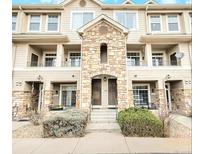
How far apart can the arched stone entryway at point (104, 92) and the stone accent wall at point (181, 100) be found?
4.27m

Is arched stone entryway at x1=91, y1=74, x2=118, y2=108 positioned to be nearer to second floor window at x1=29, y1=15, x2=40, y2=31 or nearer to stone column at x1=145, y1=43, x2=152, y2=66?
stone column at x1=145, y1=43, x2=152, y2=66

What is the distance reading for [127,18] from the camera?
38.8ft

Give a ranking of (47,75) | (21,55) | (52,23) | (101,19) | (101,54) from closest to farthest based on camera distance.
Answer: (101,19) → (101,54) → (47,75) → (21,55) → (52,23)

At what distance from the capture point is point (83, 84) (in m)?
8.65

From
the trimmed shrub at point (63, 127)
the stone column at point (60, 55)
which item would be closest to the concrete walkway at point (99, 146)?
the trimmed shrub at point (63, 127)

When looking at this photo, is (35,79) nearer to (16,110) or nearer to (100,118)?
(16,110)

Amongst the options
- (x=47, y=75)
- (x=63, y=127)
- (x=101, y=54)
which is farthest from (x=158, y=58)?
(x=63, y=127)

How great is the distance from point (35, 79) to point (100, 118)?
17.0ft

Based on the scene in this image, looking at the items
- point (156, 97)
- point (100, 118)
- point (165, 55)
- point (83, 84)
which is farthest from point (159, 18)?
point (100, 118)

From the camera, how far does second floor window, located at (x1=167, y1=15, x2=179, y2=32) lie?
461 inches

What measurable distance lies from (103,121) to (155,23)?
8.36 m

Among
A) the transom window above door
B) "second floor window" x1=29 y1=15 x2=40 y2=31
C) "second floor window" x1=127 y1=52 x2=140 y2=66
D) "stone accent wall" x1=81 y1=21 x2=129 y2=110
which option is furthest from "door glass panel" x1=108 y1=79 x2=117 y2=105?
"second floor window" x1=29 y1=15 x2=40 y2=31

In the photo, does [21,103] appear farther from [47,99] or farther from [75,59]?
[75,59]

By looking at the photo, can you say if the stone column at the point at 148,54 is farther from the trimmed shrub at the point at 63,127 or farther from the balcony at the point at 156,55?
the trimmed shrub at the point at 63,127
